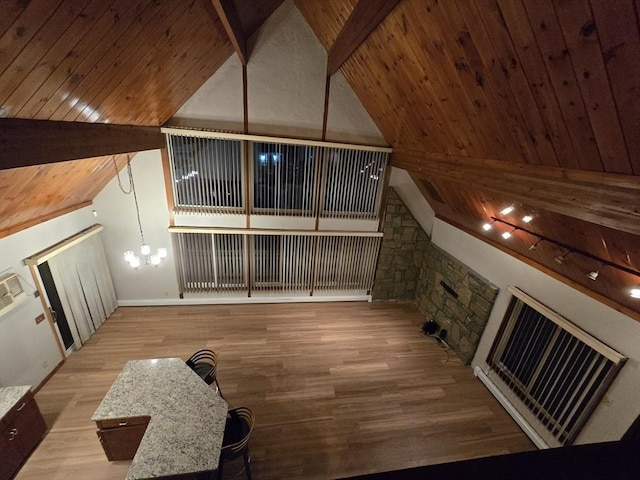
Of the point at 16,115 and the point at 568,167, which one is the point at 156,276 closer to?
the point at 16,115

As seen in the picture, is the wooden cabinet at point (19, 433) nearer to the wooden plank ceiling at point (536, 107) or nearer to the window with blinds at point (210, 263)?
the window with blinds at point (210, 263)

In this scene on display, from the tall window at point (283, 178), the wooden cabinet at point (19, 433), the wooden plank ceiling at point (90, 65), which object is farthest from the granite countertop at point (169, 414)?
the tall window at point (283, 178)

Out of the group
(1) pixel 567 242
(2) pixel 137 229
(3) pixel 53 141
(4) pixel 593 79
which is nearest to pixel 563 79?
(4) pixel 593 79

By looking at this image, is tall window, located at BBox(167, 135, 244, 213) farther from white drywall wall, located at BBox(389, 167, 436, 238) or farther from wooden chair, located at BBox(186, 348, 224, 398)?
white drywall wall, located at BBox(389, 167, 436, 238)

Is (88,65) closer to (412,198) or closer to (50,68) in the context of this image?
(50,68)

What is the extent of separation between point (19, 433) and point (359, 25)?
5.95 m

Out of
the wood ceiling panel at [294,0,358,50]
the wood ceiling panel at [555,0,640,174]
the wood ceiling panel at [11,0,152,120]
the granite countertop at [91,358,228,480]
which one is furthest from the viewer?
the wood ceiling panel at [294,0,358,50]

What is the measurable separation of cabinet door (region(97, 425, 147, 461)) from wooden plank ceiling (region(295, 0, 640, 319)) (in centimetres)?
452

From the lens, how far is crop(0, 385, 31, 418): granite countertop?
→ 291 centimetres

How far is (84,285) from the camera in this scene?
472 cm

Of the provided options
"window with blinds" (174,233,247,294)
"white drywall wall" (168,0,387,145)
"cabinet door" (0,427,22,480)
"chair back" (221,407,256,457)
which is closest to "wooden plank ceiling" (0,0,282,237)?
"white drywall wall" (168,0,387,145)

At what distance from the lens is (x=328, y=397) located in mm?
4117

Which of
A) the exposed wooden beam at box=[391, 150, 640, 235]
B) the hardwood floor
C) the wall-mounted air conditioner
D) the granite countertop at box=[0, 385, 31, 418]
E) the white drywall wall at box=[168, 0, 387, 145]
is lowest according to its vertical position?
the hardwood floor

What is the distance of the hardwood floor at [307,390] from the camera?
131 inches
